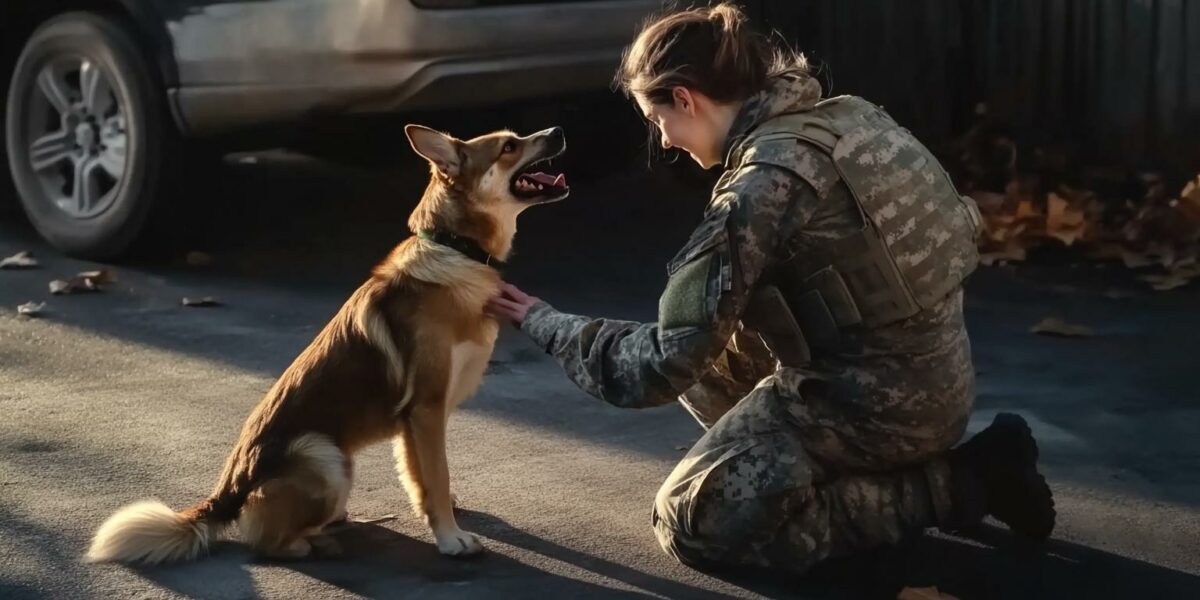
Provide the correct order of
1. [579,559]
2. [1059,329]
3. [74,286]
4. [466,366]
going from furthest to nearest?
[74,286], [1059,329], [466,366], [579,559]

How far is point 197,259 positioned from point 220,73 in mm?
1010

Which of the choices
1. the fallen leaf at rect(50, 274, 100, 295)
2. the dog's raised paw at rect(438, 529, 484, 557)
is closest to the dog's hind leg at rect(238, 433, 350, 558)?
the dog's raised paw at rect(438, 529, 484, 557)

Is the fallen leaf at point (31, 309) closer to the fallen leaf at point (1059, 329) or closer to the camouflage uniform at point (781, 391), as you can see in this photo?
the camouflage uniform at point (781, 391)

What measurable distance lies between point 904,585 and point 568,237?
388 centimetres

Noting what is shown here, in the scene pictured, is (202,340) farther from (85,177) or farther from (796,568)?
(796,568)

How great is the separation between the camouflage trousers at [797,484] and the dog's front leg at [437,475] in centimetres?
50

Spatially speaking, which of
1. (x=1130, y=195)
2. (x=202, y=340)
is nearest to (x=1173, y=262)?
(x=1130, y=195)

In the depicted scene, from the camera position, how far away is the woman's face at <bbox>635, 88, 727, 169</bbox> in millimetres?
3816

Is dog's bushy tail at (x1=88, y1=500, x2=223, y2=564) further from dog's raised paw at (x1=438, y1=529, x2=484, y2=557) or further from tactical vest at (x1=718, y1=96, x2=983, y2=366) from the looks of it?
tactical vest at (x1=718, y1=96, x2=983, y2=366)

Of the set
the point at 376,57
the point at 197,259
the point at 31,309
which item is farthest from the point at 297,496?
the point at 197,259

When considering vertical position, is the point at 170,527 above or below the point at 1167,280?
above

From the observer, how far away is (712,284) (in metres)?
3.61

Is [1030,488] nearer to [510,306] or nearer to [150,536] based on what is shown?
[510,306]

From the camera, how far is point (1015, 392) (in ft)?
17.1
